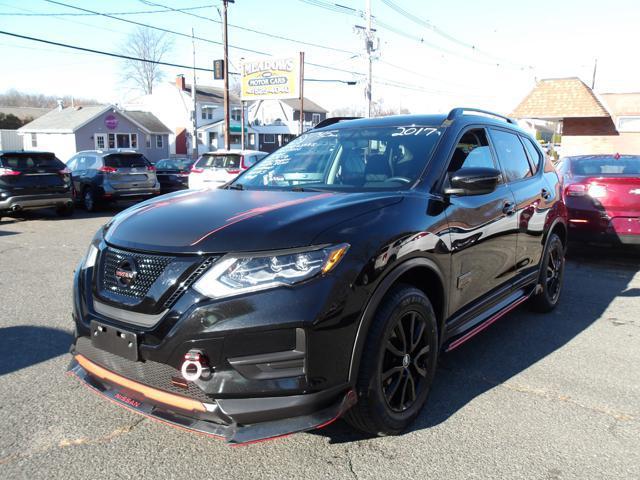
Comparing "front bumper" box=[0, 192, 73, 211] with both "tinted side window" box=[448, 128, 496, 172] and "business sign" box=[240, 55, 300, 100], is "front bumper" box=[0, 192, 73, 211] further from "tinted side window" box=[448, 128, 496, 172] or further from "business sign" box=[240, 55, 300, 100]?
"business sign" box=[240, 55, 300, 100]

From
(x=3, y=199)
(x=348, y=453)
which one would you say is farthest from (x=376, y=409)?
(x=3, y=199)

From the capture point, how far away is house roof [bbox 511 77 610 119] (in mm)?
22734

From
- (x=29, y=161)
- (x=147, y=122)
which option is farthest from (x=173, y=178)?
(x=147, y=122)

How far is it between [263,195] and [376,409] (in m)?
1.46

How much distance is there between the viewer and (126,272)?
2.56 meters

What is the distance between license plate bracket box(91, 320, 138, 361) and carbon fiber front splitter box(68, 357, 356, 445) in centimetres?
19

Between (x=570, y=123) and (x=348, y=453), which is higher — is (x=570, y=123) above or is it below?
above

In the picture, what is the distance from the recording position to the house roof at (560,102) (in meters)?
22.7

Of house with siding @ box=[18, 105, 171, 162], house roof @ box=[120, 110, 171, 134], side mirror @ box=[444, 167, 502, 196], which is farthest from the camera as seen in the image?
house roof @ box=[120, 110, 171, 134]

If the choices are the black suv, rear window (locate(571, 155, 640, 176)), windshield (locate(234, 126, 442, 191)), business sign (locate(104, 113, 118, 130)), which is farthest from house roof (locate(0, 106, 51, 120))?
the black suv

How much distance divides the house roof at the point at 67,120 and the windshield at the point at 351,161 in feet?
139

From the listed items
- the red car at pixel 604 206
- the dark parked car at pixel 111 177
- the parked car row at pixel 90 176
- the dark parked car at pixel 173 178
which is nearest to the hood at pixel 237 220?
the red car at pixel 604 206

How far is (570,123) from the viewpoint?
953 inches

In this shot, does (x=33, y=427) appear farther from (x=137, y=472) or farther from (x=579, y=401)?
(x=579, y=401)
